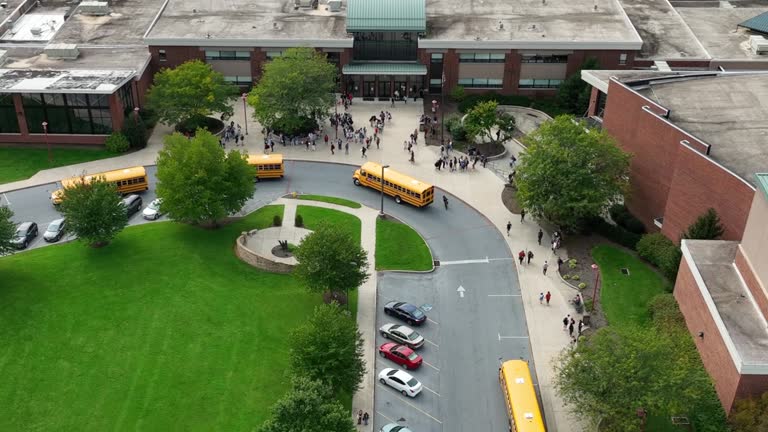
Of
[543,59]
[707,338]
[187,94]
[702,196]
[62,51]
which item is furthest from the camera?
[543,59]

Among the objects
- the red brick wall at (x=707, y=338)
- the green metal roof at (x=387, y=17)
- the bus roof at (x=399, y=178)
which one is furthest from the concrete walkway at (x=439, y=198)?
the green metal roof at (x=387, y=17)

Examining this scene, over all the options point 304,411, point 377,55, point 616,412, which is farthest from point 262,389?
point 377,55

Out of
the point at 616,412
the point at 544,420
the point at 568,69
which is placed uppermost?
the point at 568,69

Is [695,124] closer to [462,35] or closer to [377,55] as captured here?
[462,35]

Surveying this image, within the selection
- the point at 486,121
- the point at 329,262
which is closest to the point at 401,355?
the point at 329,262

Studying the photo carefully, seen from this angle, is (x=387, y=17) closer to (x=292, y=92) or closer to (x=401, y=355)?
(x=292, y=92)
